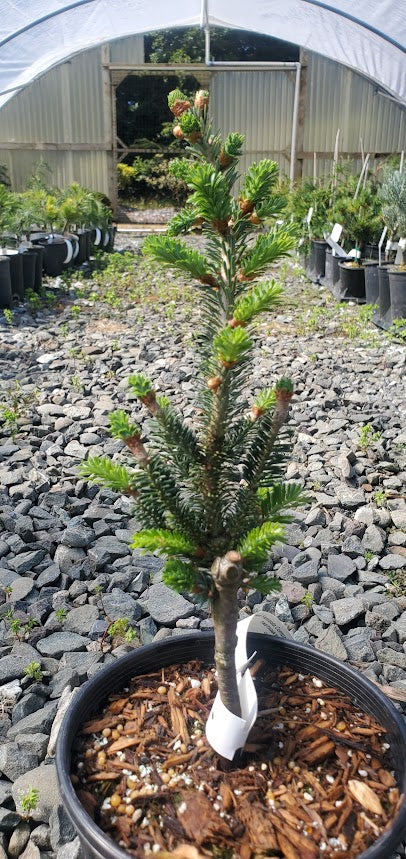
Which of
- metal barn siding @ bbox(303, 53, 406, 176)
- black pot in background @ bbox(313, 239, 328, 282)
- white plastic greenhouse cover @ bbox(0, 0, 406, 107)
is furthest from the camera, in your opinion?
metal barn siding @ bbox(303, 53, 406, 176)

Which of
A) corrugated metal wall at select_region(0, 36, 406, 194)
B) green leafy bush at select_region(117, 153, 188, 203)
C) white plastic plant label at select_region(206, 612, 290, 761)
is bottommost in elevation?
white plastic plant label at select_region(206, 612, 290, 761)

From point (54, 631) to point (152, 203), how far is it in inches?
663

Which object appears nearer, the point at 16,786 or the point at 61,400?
the point at 16,786

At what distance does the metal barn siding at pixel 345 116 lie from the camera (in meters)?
14.9

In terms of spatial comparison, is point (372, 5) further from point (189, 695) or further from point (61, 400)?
point (189, 695)

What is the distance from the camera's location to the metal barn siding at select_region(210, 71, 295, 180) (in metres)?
15.2

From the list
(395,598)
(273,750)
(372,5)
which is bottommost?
(395,598)

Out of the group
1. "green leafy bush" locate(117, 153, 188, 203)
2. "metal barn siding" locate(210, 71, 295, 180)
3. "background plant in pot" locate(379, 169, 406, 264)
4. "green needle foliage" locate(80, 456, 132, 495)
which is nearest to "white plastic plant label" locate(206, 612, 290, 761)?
"green needle foliage" locate(80, 456, 132, 495)

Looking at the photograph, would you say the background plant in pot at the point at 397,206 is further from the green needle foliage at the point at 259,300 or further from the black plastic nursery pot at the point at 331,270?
the green needle foliage at the point at 259,300

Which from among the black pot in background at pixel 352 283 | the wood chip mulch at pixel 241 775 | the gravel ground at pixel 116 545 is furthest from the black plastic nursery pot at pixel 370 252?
the wood chip mulch at pixel 241 775

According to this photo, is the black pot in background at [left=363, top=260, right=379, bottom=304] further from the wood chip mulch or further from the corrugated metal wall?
the corrugated metal wall

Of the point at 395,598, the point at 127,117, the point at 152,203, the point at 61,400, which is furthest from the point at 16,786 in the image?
the point at 127,117

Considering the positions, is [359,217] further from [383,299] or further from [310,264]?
[383,299]

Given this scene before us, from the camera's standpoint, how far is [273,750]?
1356 millimetres
